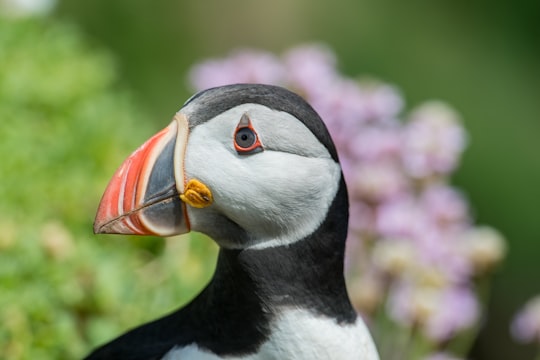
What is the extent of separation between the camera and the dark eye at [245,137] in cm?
150

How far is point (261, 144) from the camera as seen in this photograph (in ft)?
4.93

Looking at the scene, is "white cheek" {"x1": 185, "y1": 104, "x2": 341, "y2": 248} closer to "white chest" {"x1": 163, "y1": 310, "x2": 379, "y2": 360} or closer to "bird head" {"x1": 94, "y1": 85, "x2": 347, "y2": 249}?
"bird head" {"x1": 94, "y1": 85, "x2": 347, "y2": 249}

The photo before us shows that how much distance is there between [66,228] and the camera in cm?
267

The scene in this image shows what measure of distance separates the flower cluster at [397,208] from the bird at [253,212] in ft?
2.47

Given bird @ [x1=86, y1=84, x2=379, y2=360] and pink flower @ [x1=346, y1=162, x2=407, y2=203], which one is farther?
pink flower @ [x1=346, y1=162, x2=407, y2=203]

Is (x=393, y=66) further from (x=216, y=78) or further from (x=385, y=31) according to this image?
(x=216, y=78)

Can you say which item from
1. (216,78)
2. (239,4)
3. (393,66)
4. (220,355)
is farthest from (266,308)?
(239,4)

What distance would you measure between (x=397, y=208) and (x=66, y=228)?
0.86 metres

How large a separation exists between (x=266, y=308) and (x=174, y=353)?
18cm

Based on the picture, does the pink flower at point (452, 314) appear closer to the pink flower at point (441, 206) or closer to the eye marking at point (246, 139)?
the pink flower at point (441, 206)

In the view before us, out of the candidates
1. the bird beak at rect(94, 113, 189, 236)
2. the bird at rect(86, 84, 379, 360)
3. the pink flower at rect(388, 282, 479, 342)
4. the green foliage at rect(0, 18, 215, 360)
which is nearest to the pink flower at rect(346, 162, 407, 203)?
the pink flower at rect(388, 282, 479, 342)

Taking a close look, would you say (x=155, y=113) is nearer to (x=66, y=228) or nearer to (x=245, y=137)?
(x=66, y=228)

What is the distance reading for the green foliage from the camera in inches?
87.7

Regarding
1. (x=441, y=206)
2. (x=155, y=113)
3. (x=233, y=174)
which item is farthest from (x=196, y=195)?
(x=155, y=113)
